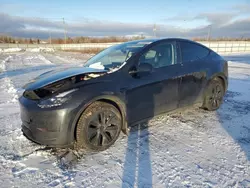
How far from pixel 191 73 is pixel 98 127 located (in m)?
2.14

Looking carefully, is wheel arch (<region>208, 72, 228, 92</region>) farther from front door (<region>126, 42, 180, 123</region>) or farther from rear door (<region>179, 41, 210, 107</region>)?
front door (<region>126, 42, 180, 123</region>)

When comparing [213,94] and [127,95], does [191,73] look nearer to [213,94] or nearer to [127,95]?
[213,94]

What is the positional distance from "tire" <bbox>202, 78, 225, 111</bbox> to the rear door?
249 millimetres

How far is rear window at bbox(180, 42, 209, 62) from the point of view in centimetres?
384

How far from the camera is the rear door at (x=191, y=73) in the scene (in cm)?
372

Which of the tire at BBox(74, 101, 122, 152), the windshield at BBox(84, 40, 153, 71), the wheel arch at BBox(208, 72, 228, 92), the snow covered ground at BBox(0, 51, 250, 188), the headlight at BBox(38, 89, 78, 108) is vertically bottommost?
the snow covered ground at BBox(0, 51, 250, 188)

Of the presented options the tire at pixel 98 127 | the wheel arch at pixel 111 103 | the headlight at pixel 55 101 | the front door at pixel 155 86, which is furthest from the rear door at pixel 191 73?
the headlight at pixel 55 101

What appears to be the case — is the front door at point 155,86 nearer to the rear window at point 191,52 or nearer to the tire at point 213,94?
the rear window at point 191,52

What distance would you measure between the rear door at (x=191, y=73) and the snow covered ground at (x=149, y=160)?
531 millimetres

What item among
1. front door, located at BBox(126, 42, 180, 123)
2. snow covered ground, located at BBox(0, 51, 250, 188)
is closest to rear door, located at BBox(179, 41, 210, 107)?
front door, located at BBox(126, 42, 180, 123)

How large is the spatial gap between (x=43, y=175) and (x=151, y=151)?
148cm

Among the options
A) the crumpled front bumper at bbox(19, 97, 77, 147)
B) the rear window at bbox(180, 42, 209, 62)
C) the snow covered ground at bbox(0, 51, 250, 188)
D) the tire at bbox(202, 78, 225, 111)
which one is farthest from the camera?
the tire at bbox(202, 78, 225, 111)

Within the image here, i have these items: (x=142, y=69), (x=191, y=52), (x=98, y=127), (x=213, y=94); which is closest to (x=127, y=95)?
(x=142, y=69)

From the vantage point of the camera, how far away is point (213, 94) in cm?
434
